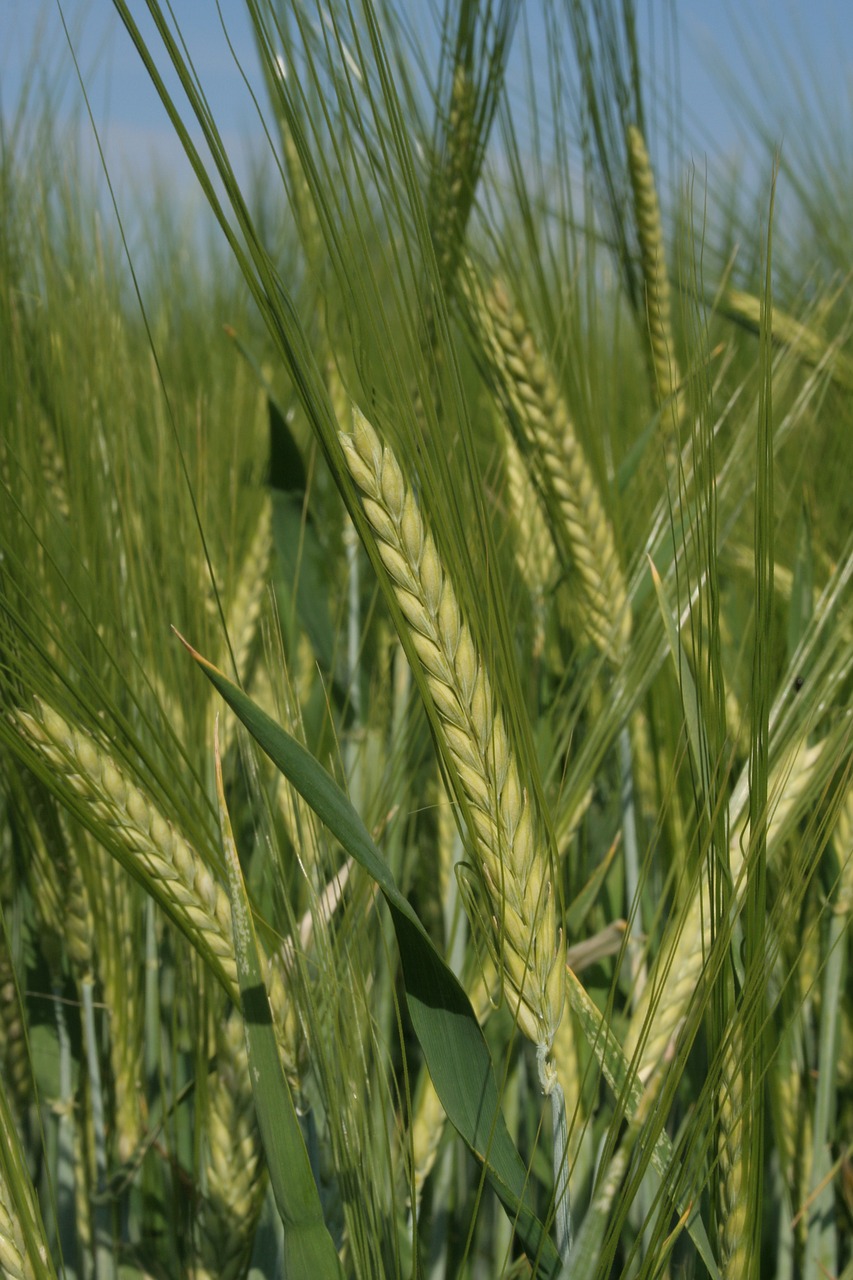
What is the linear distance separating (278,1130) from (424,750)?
37cm

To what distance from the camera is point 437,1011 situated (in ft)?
1.28

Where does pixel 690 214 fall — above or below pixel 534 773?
above

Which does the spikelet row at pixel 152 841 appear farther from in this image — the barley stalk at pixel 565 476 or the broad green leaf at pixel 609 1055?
the barley stalk at pixel 565 476

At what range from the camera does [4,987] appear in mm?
708

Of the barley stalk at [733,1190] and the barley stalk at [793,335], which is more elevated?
the barley stalk at [793,335]

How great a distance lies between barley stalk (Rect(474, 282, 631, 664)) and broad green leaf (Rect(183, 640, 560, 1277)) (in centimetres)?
→ 31

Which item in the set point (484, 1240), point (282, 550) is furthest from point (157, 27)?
point (484, 1240)

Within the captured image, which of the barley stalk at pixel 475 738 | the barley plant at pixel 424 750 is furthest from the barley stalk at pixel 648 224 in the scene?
the barley stalk at pixel 475 738

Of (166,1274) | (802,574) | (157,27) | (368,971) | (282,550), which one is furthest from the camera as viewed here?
(282,550)

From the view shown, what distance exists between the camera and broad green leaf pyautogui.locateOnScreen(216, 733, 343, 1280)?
0.37 metres

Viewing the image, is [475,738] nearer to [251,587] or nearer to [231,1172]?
[231,1172]

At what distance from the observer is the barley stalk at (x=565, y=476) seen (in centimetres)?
67

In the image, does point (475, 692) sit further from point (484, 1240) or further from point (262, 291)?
point (484, 1240)

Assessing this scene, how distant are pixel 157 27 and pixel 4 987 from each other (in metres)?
0.58
